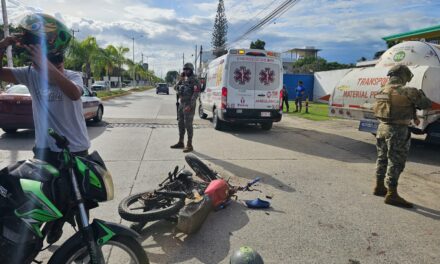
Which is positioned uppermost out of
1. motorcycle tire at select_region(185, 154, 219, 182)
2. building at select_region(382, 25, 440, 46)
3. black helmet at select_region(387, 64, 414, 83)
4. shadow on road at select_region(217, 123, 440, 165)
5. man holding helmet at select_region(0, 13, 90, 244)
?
building at select_region(382, 25, 440, 46)

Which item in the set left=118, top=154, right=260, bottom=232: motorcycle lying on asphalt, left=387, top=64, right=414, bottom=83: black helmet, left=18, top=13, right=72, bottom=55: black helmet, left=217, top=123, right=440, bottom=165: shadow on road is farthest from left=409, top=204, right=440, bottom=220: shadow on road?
left=18, top=13, right=72, bottom=55: black helmet

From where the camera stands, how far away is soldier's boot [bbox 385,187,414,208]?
4.93 m

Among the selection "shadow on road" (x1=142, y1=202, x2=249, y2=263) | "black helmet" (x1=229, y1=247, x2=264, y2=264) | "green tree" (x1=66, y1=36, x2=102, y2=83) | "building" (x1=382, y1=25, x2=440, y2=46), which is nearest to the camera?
"black helmet" (x1=229, y1=247, x2=264, y2=264)

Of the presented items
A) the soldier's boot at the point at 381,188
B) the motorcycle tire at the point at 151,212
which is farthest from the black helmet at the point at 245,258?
the soldier's boot at the point at 381,188

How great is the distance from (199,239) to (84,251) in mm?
1694

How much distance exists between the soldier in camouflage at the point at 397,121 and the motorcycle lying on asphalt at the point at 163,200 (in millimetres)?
2236

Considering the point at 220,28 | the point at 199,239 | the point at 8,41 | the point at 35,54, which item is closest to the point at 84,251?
the point at 35,54

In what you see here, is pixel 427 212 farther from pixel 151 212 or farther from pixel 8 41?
pixel 8 41

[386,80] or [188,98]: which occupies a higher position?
[386,80]

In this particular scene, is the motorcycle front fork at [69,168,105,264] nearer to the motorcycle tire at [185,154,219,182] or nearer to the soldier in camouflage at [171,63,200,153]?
the motorcycle tire at [185,154,219,182]

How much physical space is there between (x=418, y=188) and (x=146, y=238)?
181 inches

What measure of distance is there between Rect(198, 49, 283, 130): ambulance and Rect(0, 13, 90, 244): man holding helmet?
856 centimetres

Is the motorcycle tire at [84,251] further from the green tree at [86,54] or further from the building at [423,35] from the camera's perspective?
the green tree at [86,54]

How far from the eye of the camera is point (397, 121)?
504 cm
